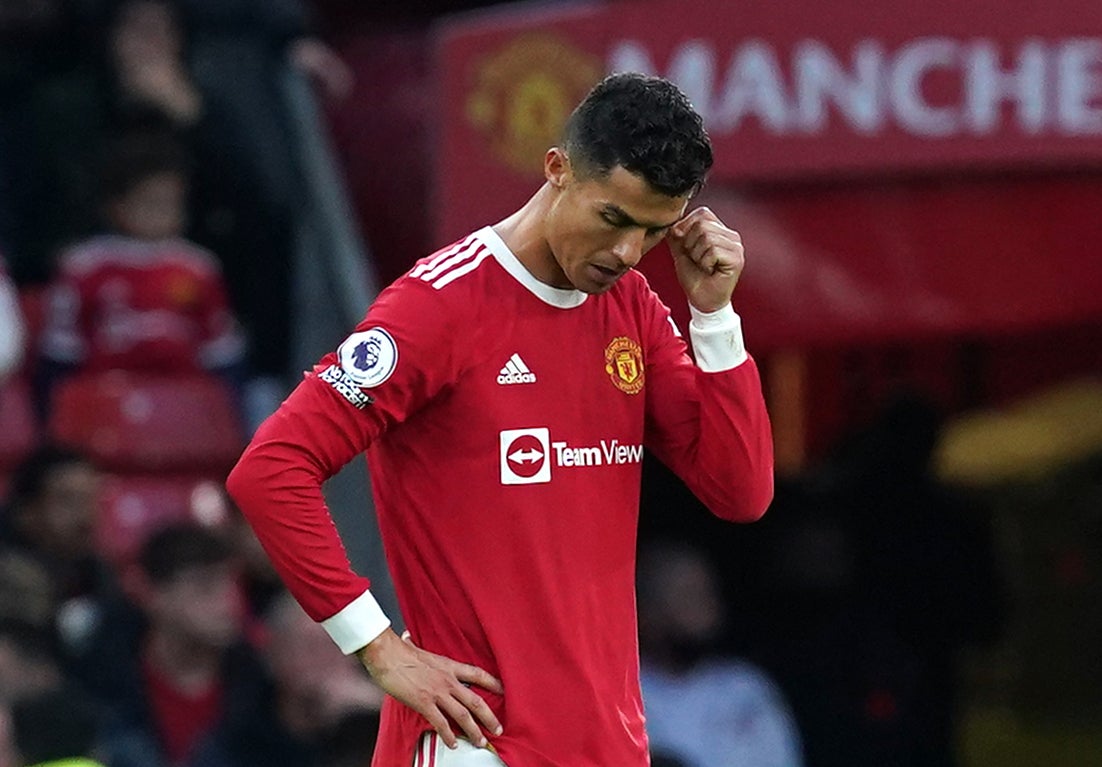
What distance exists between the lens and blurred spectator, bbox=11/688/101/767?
4977mm

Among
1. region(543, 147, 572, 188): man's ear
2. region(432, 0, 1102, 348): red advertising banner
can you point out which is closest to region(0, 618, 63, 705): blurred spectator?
region(432, 0, 1102, 348): red advertising banner

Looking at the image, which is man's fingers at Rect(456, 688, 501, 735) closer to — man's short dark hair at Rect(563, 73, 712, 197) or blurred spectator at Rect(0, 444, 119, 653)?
man's short dark hair at Rect(563, 73, 712, 197)

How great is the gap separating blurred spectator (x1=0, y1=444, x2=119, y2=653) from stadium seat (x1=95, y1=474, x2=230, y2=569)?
13.7 inches

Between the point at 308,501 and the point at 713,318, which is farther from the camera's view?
the point at 713,318

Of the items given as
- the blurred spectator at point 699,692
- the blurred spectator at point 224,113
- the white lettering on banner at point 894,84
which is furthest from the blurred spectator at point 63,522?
the white lettering on banner at point 894,84

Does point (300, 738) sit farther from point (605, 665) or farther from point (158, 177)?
point (605, 665)

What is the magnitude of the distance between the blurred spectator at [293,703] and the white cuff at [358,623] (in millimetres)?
2625

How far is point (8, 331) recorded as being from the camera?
6.34m

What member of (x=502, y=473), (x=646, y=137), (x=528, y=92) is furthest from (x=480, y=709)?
(x=528, y=92)

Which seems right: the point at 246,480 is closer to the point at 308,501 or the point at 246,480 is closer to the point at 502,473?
the point at 308,501

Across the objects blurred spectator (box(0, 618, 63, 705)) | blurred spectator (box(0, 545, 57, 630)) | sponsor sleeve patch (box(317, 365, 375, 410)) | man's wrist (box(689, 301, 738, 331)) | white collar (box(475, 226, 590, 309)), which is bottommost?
blurred spectator (box(0, 618, 63, 705))

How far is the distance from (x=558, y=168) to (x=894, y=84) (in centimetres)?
238

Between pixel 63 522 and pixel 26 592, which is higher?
pixel 63 522

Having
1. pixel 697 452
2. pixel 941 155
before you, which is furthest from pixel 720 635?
pixel 697 452
